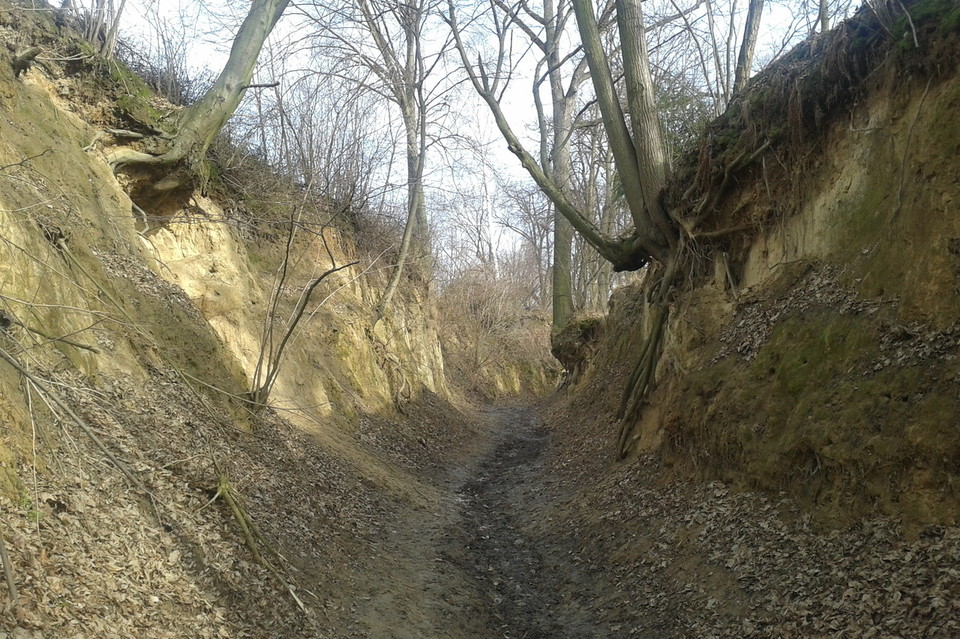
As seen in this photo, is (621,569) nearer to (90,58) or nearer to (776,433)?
(776,433)

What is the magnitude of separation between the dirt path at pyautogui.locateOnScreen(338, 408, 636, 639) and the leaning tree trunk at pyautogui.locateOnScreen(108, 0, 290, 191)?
7.67m

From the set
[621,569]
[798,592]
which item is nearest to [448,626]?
[621,569]

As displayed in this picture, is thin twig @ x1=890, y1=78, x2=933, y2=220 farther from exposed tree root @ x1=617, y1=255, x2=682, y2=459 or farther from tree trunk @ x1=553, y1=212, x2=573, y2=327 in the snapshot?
tree trunk @ x1=553, y1=212, x2=573, y2=327

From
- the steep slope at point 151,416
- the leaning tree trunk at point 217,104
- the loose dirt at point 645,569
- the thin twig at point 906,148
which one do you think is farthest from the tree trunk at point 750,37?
the leaning tree trunk at point 217,104

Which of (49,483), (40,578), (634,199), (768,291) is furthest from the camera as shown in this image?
(634,199)

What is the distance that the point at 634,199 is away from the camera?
433 inches

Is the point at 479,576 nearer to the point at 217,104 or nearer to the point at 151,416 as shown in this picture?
the point at 151,416

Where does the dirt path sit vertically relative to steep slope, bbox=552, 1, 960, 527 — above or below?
below

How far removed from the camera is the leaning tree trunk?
11125 mm

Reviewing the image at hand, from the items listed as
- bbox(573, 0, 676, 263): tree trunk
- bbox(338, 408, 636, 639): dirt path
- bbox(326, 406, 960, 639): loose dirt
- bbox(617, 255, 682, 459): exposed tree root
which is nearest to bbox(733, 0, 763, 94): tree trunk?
bbox(573, 0, 676, 263): tree trunk

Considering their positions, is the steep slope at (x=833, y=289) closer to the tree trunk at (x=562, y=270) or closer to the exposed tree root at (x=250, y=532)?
the exposed tree root at (x=250, y=532)

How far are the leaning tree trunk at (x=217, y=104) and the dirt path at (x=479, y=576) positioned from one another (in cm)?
767

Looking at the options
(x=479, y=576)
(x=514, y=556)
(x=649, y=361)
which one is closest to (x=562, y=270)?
(x=649, y=361)

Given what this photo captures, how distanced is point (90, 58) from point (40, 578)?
9.75 meters
